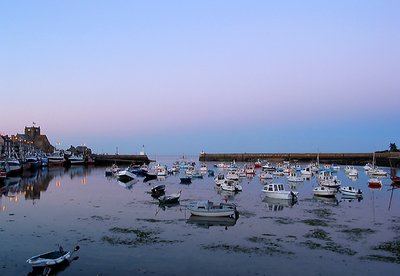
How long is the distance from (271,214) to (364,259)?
45.3 feet

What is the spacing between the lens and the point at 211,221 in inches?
1249

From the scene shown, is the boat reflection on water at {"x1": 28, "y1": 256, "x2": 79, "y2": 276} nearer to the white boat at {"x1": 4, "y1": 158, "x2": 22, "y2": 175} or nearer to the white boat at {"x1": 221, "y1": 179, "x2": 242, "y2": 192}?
the white boat at {"x1": 221, "y1": 179, "x2": 242, "y2": 192}

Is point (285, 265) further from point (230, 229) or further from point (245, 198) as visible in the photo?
point (245, 198)

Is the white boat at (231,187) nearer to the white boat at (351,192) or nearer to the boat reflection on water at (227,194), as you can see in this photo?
the boat reflection on water at (227,194)

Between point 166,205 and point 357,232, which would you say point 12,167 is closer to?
point 166,205

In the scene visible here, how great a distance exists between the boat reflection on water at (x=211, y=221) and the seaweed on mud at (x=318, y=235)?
18.9 feet

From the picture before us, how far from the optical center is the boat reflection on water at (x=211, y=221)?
30.4 m

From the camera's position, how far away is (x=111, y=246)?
79.0 ft

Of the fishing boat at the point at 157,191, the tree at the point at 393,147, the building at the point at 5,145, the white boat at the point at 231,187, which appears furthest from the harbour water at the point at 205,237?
the tree at the point at 393,147

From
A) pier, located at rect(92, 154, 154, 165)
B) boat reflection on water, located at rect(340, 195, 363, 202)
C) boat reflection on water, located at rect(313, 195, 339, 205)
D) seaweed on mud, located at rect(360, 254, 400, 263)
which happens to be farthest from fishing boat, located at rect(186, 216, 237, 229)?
pier, located at rect(92, 154, 154, 165)

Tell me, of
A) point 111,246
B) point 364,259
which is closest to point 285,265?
point 364,259

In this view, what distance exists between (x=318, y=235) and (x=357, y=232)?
9.90ft

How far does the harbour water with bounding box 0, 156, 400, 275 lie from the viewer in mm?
20484

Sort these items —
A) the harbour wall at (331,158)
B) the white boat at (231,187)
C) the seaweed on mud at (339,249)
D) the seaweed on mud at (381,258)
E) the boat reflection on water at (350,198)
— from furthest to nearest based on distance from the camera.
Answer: the harbour wall at (331,158), the white boat at (231,187), the boat reflection on water at (350,198), the seaweed on mud at (339,249), the seaweed on mud at (381,258)
